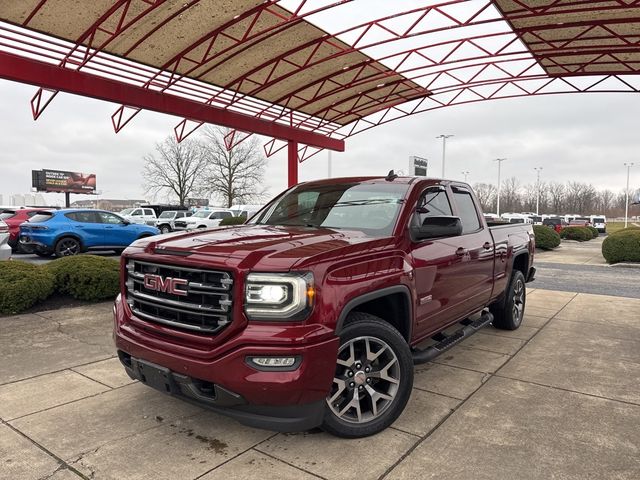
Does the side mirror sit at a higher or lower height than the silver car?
higher

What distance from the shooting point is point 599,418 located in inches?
139

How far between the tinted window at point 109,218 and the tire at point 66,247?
113 cm

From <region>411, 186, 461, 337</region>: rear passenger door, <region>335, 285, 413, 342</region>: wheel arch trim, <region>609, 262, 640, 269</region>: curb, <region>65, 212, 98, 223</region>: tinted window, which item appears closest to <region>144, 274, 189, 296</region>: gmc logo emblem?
<region>335, 285, 413, 342</region>: wheel arch trim

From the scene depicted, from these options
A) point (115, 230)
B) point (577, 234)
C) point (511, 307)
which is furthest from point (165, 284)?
point (577, 234)

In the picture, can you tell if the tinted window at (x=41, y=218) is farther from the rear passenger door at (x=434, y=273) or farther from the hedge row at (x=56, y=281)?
the rear passenger door at (x=434, y=273)

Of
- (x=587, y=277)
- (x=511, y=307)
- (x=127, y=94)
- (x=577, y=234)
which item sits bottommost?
(x=587, y=277)

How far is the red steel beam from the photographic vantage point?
12008 millimetres

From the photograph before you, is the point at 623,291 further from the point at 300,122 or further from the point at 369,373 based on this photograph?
the point at 300,122

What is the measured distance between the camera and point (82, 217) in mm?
14203

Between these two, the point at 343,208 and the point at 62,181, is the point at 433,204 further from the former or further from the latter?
the point at 62,181

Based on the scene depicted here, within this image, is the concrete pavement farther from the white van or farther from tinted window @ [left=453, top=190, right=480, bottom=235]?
the white van

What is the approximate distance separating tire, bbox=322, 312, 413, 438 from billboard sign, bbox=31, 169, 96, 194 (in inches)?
2847

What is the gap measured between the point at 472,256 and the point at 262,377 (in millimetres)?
2769

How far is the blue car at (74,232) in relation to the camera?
43.5ft
